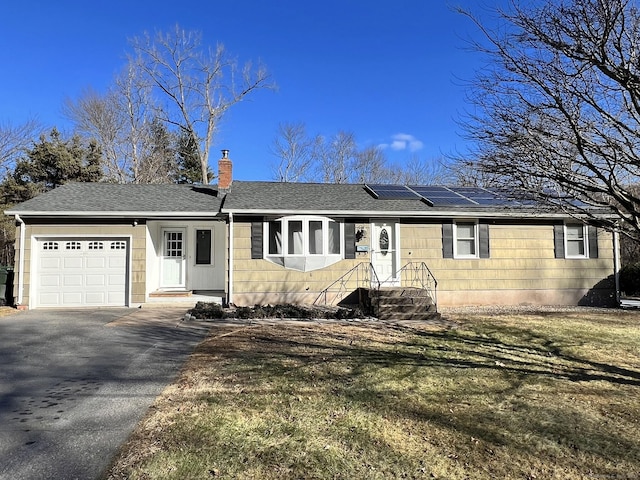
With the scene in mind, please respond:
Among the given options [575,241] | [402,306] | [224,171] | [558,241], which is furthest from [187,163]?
[575,241]

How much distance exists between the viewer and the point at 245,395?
4.66m

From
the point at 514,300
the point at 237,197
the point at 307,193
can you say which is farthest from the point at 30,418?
the point at 514,300

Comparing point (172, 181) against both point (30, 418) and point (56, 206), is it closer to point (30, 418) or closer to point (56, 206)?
point (56, 206)

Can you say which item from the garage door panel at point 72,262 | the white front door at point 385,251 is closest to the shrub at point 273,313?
the white front door at point 385,251

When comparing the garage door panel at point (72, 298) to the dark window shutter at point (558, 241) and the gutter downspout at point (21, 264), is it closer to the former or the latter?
the gutter downspout at point (21, 264)

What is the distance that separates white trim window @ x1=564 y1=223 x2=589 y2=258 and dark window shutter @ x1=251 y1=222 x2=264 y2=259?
374 inches

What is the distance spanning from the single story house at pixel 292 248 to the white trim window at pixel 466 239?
34 millimetres

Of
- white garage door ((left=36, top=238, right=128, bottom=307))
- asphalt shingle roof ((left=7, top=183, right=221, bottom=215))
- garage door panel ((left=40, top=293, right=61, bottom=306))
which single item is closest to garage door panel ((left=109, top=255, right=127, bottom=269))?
white garage door ((left=36, top=238, right=128, bottom=307))

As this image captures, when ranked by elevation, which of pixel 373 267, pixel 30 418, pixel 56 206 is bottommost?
pixel 30 418

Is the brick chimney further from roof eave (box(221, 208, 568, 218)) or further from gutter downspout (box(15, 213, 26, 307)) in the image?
gutter downspout (box(15, 213, 26, 307))

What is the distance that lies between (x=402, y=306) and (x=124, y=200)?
349 inches

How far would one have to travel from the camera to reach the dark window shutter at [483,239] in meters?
12.5

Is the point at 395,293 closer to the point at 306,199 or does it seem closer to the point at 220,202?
the point at 306,199

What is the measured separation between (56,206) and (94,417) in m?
9.50
